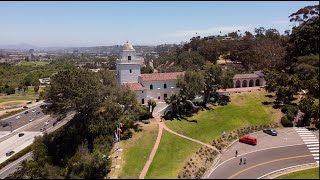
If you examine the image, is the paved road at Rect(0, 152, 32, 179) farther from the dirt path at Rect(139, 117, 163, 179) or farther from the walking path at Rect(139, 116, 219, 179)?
the dirt path at Rect(139, 117, 163, 179)

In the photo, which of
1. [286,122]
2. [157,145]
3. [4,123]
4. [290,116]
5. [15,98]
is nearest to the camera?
[157,145]

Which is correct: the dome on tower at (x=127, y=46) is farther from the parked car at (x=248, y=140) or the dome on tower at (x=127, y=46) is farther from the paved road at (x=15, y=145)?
the parked car at (x=248, y=140)

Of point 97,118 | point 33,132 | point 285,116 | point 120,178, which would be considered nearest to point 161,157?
point 120,178

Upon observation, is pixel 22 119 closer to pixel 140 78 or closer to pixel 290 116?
pixel 140 78

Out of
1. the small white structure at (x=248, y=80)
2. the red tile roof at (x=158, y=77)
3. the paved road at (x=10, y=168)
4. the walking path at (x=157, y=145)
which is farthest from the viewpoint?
the small white structure at (x=248, y=80)

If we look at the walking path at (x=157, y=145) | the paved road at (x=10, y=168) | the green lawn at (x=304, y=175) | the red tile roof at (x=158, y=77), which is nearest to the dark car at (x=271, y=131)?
the walking path at (x=157, y=145)

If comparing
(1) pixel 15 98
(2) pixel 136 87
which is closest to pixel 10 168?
(2) pixel 136 87
